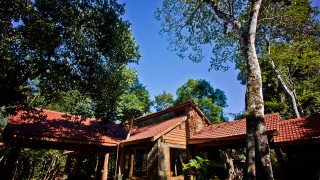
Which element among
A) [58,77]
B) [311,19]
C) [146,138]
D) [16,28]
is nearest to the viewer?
[16,28]

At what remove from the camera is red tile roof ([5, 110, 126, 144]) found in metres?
10.8

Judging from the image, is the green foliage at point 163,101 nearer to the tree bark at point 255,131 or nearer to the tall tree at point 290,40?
the tall tree at point 290,40

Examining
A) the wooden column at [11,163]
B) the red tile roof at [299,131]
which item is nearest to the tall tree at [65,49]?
the wooden column at [11,163]

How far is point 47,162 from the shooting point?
17.5 metres

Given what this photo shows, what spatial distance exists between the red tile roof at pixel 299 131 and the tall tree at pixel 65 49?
9.91 metres

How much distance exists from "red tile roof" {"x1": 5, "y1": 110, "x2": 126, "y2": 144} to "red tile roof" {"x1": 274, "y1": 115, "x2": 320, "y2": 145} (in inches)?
412

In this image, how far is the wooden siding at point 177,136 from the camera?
13534 millimetres

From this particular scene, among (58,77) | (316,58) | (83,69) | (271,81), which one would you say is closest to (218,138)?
(83,69)

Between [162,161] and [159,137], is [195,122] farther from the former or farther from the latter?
[162,161]

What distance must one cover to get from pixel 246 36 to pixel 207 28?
7876 mm

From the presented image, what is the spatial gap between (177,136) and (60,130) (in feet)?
24.9

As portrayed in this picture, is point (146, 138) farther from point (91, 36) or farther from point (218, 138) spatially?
point (91, 36)

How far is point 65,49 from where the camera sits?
35.3 ft

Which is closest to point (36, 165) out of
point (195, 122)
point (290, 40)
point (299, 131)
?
point (195, 122)
